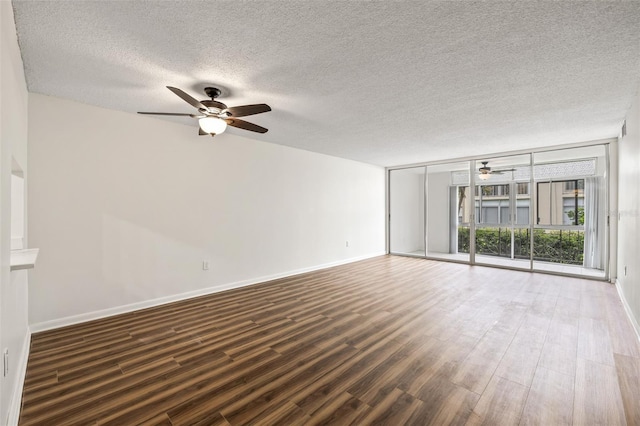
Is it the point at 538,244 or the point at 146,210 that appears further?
the point at 538,244

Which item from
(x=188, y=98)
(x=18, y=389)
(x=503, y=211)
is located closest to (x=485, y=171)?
(x=503, y=211)

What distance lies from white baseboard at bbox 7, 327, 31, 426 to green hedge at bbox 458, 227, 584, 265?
7460 millimetres

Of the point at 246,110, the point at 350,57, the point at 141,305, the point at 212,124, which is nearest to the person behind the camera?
the point at 350,57

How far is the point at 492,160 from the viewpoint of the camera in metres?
6.24

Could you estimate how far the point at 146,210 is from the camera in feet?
12.0

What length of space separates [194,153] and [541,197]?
6.87m

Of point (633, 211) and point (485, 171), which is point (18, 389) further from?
point (485, 171)

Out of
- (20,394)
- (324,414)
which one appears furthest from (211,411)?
(20,394)

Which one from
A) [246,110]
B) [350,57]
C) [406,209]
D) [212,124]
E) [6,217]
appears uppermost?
[350,57]

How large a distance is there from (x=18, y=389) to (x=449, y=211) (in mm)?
8200

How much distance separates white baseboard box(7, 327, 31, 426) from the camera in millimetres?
1631

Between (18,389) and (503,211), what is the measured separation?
7.76 m

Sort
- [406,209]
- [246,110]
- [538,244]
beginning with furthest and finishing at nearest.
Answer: [406,209] < [538,244] < [246,110]

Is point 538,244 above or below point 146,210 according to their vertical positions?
below
